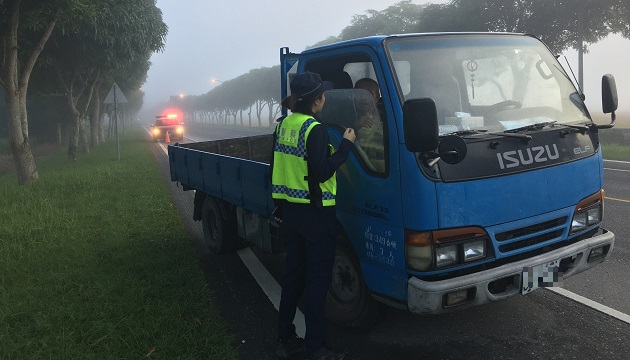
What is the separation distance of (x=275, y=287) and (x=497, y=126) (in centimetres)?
276

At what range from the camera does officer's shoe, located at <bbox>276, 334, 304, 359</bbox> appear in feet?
11.5

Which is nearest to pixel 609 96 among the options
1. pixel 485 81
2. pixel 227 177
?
pixel 485 81

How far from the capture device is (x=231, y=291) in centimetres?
500

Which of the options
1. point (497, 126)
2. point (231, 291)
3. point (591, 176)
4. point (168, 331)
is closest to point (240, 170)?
point (231, 291)

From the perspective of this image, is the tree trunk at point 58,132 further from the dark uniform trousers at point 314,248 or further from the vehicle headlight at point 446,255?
the vehicle headlight at point 446,255

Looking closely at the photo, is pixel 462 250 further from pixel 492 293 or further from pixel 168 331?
pixel 168 331

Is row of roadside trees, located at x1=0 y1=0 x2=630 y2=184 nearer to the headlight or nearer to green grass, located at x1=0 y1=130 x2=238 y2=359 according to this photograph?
green grass, located at x1=0 y1=130 x2=238 y2=359

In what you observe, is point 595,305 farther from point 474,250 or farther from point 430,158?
point 430,158

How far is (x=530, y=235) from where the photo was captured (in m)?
3.32

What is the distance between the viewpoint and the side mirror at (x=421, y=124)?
285 cm

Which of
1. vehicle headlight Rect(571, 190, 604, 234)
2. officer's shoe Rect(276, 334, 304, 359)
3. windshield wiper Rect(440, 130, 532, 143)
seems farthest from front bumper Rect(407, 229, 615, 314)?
officer's shoe Rect(276, 334, 304, 359)

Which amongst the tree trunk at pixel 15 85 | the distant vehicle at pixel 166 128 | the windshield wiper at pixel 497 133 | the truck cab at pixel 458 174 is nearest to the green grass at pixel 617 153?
the truck cab at pixel 458 174

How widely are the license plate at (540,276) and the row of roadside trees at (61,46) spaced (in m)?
12.0

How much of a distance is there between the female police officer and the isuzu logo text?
1.01 meters
